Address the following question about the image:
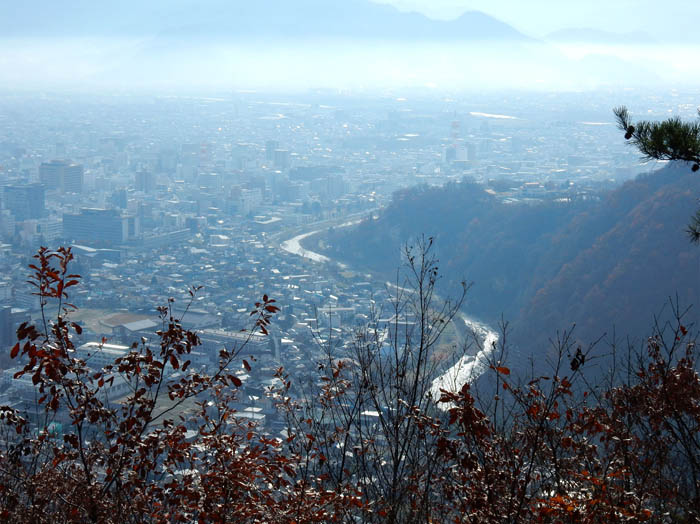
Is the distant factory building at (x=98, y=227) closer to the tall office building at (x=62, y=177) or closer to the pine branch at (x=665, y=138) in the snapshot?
the tall office building at (x=62, y=177)

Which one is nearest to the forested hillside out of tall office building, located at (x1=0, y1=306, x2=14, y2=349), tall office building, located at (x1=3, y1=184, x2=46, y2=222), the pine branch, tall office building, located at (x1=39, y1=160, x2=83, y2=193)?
tall office building, located at (x1=0, y1=306, x2=14, y2=349)

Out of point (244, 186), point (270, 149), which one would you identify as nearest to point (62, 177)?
point (244, 186)

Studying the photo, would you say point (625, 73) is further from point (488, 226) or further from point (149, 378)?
point (149, 378)

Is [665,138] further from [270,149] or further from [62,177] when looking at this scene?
[270,149]

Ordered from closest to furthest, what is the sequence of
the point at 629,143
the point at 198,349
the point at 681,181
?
1. the point at 629,143
2. the point at 198,349
3. the point at 681,181

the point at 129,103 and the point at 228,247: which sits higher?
the point at 129,103

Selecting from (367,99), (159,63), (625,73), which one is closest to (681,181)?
(367,99)

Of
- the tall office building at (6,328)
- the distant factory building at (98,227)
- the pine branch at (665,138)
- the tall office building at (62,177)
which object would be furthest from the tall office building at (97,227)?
the pine branch at (665,138)
